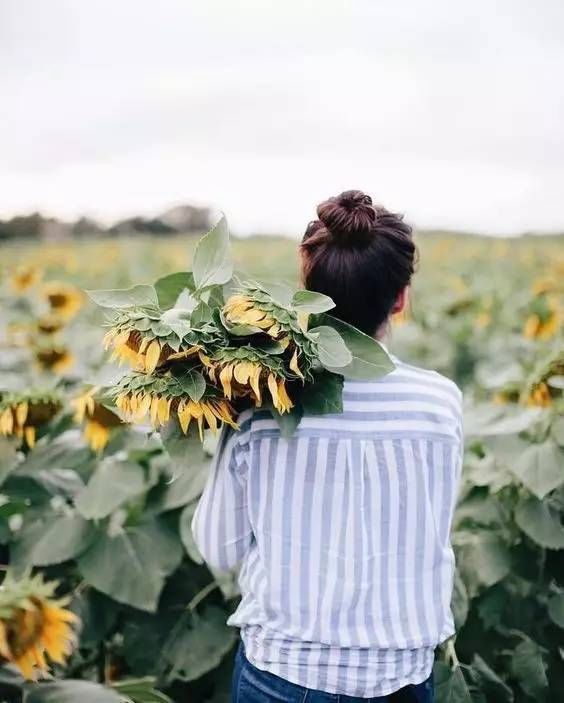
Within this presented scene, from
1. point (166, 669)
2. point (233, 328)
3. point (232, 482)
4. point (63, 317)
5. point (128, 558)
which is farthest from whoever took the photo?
point (63, 317)

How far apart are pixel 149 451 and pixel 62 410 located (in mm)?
202

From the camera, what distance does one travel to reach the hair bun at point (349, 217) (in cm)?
119

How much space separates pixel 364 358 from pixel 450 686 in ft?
2.64

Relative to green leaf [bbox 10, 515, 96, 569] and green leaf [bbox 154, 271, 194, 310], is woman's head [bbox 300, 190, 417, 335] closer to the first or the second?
green leaf [bbox 154, 271, 194, 310]

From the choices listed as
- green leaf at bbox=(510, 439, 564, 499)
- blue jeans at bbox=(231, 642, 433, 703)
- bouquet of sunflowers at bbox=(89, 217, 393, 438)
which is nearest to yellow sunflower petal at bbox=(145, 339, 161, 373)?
bouquet of sunflowers at bbox=(89, 217, 393, 438)

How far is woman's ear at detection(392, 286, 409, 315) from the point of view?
1257 mm

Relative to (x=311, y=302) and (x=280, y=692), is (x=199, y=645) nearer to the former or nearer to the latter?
(x=280, y=692)

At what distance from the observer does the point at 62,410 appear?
5.95 feet

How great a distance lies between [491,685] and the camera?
69.6 inches

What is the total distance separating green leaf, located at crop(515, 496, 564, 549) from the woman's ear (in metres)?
0.72

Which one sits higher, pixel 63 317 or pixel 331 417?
pixel 331 417

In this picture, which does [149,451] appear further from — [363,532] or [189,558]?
[363,532]

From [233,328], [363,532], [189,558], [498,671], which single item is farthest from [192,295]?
[498,671]

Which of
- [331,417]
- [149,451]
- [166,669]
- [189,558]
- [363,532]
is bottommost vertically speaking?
[166,669]
